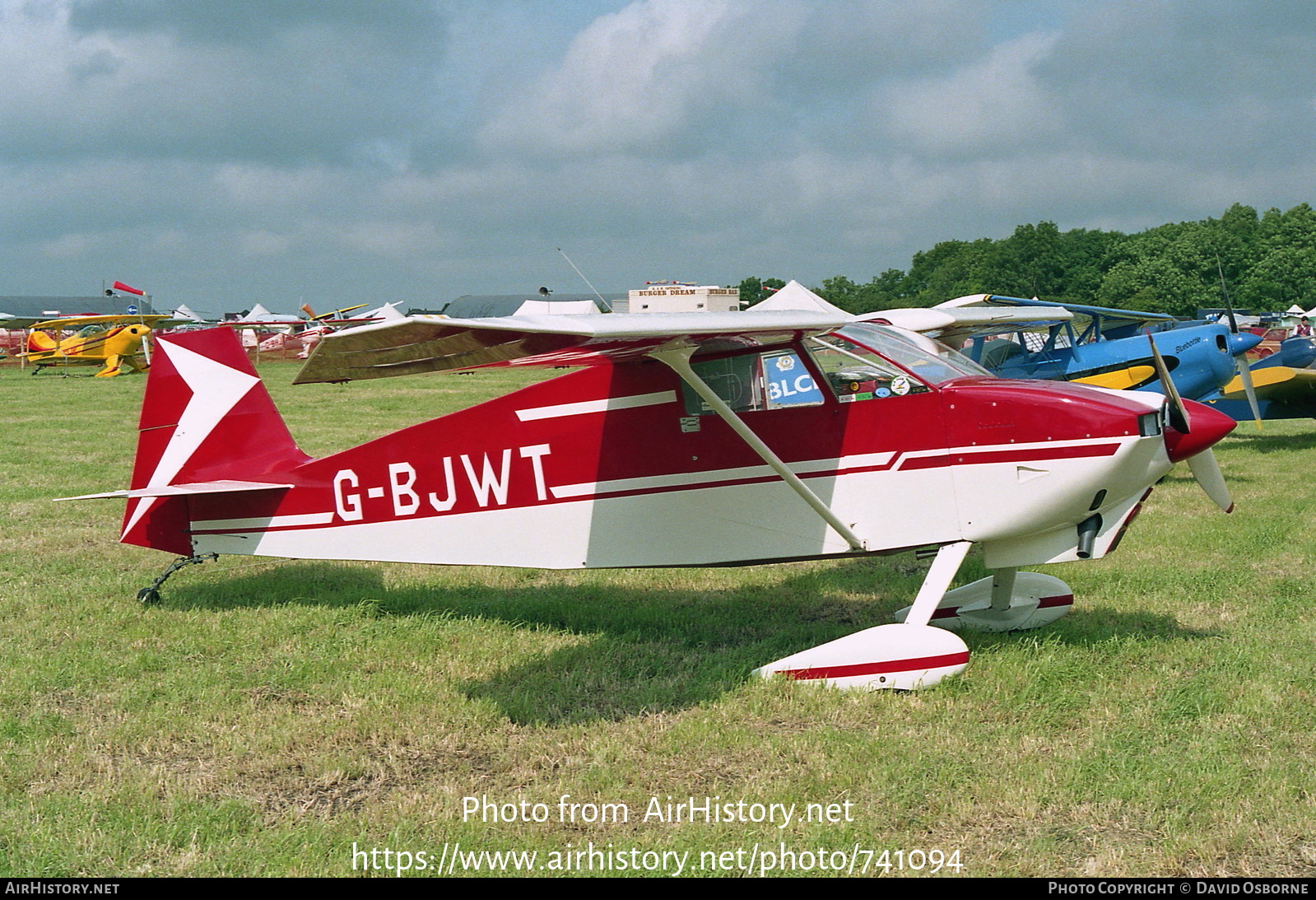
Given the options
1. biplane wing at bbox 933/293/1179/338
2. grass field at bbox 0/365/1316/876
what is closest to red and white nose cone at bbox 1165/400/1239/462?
grass field at bbox 0/365/1316/876

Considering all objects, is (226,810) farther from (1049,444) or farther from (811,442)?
(1049,444)

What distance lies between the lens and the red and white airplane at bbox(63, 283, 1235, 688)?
5.32m

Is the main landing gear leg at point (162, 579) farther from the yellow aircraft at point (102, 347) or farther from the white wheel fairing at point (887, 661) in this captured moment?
the yellow aircraft at point (102, 347)

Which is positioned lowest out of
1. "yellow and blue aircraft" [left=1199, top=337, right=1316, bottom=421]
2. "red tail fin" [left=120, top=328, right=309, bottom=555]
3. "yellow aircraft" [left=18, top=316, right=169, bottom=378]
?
"yellow and blue aircraft" [left=1199, top=337, right=1316, bottom=421]

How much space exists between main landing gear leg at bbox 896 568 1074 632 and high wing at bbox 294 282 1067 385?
2.27m

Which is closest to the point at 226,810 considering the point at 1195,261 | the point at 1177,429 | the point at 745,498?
the point at 745,498

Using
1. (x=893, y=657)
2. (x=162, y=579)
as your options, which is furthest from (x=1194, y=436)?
(x=162, y=579)

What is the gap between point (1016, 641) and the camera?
6148mm

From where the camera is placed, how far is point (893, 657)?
5332 mm

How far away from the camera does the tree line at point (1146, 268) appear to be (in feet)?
300

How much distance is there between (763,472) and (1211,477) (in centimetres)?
278

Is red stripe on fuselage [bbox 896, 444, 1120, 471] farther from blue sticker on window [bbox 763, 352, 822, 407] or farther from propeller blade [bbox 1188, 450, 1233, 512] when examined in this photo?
propeller blade [bbox 1188, 450, 1233, 512]

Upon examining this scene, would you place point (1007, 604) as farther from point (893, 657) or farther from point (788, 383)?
point (788, 383)

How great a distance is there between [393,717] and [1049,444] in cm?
375
